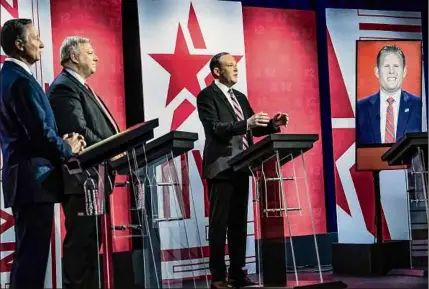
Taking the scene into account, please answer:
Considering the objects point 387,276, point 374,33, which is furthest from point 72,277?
point 374,33

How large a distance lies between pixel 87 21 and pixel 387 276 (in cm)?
335

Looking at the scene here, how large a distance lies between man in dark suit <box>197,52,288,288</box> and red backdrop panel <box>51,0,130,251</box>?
91 cm

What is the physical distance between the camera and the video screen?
6.58 m

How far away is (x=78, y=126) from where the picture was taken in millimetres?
4719

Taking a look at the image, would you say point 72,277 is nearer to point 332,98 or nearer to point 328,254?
point 328,254

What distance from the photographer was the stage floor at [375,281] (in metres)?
4.91

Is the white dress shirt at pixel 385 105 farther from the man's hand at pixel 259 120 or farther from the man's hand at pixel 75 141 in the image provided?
the man's hand at pixel 75 141

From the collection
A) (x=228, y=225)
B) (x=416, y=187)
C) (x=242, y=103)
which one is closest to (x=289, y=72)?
(x=242, y=103)

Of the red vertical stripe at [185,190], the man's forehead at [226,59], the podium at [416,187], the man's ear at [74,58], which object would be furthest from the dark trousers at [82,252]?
the podium at [416,187]

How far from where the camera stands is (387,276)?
604cm

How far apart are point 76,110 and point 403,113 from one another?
3.31 m

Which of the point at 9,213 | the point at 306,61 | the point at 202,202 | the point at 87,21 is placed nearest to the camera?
the point at 9,213

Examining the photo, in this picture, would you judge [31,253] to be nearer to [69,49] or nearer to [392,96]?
[69,49]

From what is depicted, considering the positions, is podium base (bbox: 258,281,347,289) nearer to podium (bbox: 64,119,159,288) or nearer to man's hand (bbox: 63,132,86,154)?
podium (bbox: 64,119,159,288)
